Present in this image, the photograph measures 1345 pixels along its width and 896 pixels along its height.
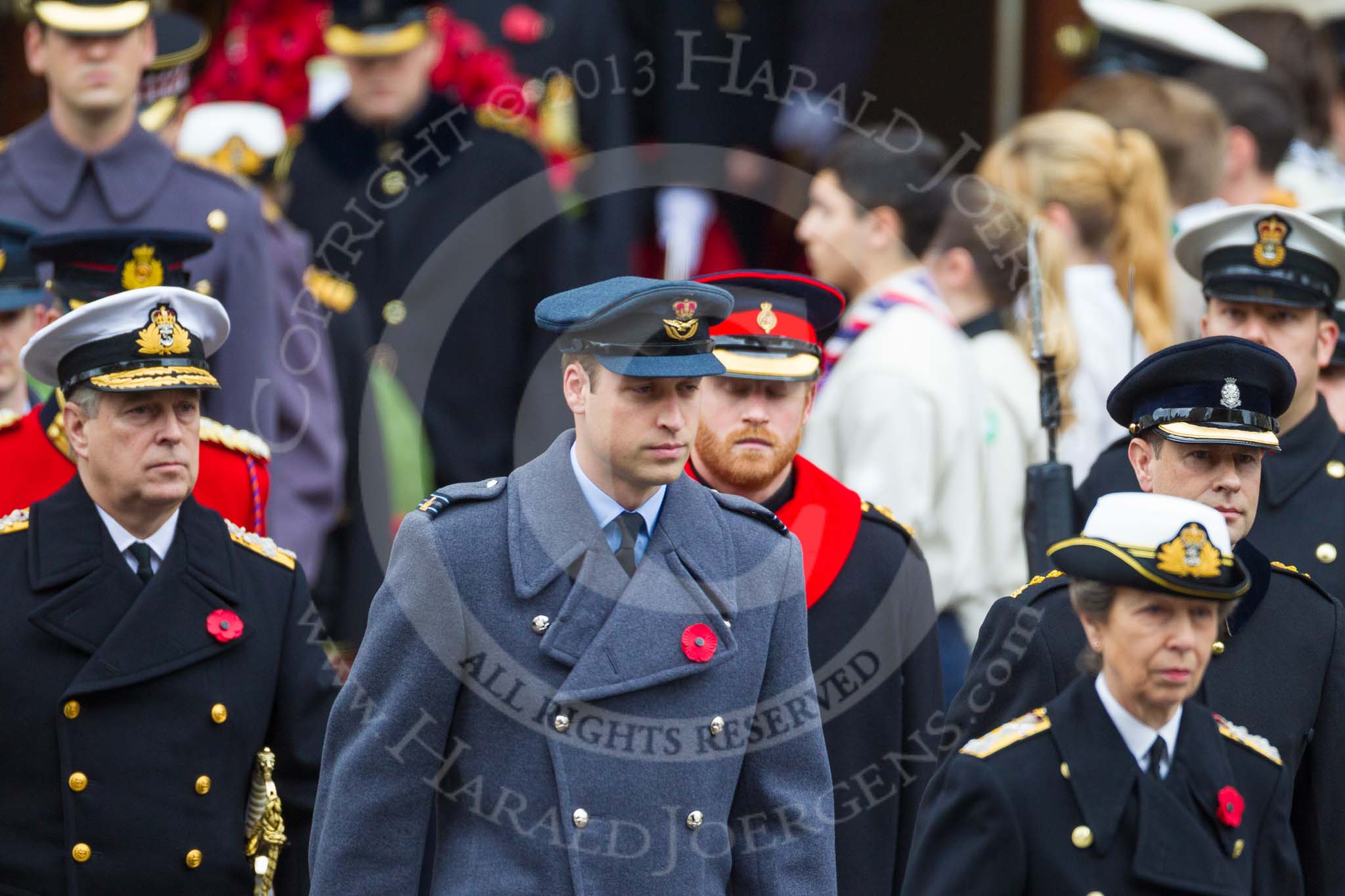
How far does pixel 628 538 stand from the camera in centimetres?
491

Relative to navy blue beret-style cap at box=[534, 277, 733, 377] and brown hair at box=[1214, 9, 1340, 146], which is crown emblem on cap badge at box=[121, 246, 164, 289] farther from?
brown hair at box=[1214, 9, 1340, 146]

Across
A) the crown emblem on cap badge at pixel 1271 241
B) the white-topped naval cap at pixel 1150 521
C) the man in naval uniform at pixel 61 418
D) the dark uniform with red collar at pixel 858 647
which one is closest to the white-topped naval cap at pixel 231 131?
the man in naval uniform at pixel 61 418

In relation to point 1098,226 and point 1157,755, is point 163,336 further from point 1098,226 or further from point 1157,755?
point 1098,226

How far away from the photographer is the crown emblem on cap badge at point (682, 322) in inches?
192

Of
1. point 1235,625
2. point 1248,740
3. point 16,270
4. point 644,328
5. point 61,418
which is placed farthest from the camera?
point 16,270

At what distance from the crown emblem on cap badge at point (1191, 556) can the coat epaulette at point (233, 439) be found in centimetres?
276

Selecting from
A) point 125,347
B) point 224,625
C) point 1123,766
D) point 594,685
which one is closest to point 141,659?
point 224,625

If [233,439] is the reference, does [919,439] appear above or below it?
above

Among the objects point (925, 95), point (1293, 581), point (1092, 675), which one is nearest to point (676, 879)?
point (1092, 675)

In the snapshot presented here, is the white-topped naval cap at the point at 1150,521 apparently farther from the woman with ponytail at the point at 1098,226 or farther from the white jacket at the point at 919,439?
the woman with ponytail at the point at 1098,226

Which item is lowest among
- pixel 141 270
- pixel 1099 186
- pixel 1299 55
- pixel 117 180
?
pixel 141 270

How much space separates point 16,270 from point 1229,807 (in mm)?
3714

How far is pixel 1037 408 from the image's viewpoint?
7.69 metres

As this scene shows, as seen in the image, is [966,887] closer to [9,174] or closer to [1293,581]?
[1293,581]
